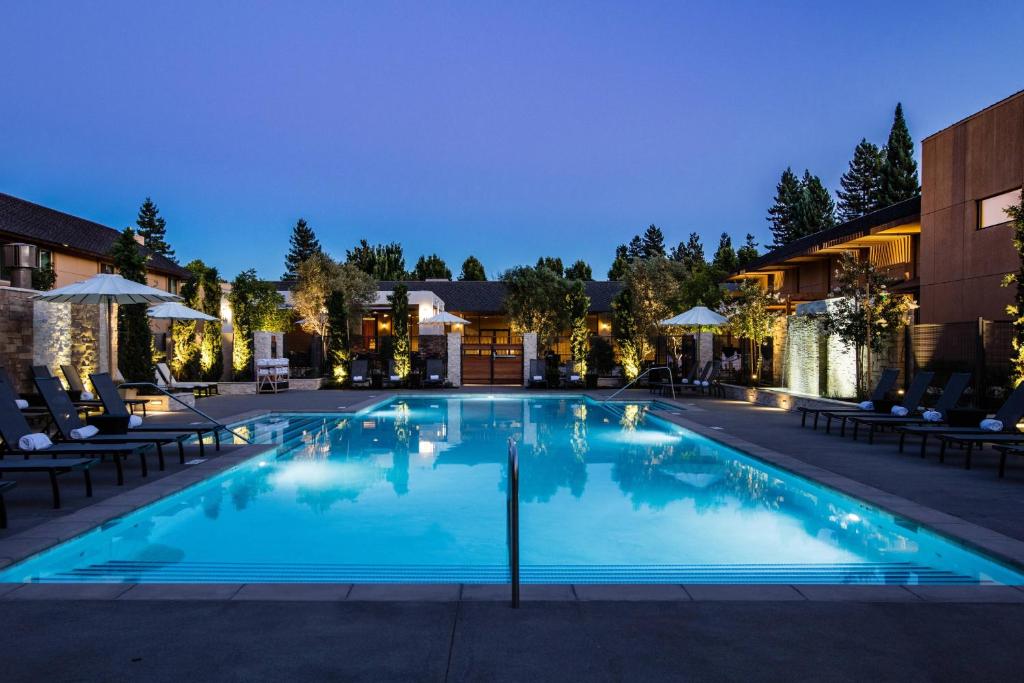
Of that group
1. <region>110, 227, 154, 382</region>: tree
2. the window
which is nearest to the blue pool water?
<region>110, 227, 154, 382</region>: tree

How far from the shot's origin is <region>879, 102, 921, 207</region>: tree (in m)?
43.9

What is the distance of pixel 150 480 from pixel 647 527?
5.04 meters

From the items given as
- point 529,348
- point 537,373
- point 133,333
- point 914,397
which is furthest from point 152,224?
point 914,397

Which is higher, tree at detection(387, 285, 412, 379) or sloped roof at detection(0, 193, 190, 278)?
sloped roof at detection(0, 193, 190, 278)

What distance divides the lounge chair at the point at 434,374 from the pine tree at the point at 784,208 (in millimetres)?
39748

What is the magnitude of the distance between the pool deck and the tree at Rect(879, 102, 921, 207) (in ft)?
149

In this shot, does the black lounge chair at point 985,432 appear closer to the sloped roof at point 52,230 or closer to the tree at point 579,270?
the sloped roof at point 52,230

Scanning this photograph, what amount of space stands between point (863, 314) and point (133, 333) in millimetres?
15789

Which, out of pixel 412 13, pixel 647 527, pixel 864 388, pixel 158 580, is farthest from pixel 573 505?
pixel 412 13

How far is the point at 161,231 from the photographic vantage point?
6281 centimetres

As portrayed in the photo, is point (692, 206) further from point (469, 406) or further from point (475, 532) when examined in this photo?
point (475, 532)

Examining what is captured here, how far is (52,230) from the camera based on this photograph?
80.3 ft

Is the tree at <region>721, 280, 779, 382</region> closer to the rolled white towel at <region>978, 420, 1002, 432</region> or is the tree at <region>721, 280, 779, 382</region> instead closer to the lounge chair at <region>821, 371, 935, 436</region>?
the lounge chair at <region>821, 371, 935, 436</region>

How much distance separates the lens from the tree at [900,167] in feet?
144
